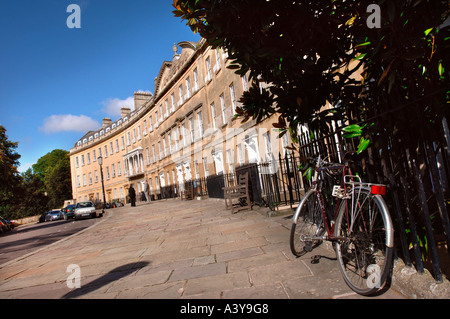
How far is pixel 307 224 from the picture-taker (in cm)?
365

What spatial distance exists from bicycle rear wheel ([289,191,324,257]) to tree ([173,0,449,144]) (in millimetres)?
915

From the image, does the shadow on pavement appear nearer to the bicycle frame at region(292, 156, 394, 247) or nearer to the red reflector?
the bicycle frame at region(292, 156, 394, 247)

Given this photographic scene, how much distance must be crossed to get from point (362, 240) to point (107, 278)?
11.3ft

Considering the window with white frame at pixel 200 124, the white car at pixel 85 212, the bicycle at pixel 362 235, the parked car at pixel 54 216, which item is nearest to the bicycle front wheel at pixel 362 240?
the bicycle at pixel 362 235

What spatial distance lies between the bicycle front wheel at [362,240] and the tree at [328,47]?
27.1 inches

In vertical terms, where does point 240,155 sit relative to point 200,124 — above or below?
below

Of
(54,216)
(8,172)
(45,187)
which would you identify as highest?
(45,187)

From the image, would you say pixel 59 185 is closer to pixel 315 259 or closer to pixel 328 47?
pixel 315 259

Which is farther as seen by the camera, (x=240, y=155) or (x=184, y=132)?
(x=184, y=132)

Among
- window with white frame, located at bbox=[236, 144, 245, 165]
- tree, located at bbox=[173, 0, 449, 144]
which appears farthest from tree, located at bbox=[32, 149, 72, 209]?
tree, located at bbox=[173, 0, 449, 144]

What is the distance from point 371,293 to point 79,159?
211 ft

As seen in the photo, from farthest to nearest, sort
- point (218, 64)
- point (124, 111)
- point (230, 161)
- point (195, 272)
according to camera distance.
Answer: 1. point (124, 111)
2. point (218, 64)
3. point (230, 161)
4. point (195, 272)

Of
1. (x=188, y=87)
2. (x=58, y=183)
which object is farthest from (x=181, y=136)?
(x=58, y=183)

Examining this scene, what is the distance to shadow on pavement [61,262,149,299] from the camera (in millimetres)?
3672
